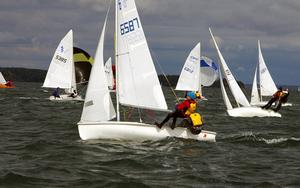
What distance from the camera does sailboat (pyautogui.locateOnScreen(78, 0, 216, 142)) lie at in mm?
14988

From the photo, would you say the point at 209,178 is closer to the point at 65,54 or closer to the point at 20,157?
the point at 20,157

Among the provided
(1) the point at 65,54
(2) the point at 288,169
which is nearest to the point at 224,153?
(2) the point at 288,169

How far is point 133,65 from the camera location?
52.5 ft

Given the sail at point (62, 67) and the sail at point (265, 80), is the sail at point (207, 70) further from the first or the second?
the sail at point (62, 67)

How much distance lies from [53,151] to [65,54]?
25.0 m

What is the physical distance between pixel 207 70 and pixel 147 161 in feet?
129

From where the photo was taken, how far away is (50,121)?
22.9 metres

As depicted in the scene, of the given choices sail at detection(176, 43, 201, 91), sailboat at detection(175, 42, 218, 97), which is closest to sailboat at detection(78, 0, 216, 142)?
sailboat at detection(175, 42, 218, 97)

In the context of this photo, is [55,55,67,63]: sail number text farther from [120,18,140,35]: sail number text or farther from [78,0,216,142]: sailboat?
[120,18,140,35]: sail number text

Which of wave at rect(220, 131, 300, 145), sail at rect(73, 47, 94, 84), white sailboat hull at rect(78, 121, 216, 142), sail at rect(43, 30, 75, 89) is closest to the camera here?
white sailboat hull at rect(78, 121, 216, 142)

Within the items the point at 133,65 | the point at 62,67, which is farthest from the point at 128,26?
the point at 62,67

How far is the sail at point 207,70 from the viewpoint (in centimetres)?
5100

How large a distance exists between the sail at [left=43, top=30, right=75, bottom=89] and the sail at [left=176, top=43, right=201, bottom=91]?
12079 millimetres

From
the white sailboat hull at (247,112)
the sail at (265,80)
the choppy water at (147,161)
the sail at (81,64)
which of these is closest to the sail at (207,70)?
the sail at (265,80)
